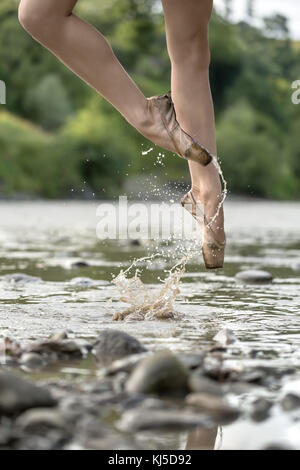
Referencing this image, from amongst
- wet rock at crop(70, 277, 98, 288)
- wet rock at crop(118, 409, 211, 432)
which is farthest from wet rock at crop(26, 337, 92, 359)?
wet rock at crop(70, 277, 98, 288)

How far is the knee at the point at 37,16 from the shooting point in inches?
110

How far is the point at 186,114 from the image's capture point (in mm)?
3133

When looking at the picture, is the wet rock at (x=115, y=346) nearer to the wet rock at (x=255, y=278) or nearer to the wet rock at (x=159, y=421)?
the wet rock at (x=159, y=421)

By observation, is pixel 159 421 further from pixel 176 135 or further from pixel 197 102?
pixel 197 102

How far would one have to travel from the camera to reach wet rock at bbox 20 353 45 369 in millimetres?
2127

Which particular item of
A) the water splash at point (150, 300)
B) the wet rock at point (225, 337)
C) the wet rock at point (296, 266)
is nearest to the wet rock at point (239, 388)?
the wet rock at point (225, 337)

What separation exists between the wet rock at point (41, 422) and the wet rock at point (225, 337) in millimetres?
901

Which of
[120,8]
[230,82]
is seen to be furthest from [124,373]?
[230,82]

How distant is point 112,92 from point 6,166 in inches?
945

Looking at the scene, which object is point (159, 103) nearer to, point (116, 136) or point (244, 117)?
point (116, 136)

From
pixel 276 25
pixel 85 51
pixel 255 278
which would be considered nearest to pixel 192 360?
pixel 85 51

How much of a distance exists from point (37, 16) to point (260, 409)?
1646 millimetres

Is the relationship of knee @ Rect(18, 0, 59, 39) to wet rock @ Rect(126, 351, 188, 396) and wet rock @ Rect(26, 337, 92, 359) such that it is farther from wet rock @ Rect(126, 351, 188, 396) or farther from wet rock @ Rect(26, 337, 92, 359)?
wet rock @ Rect(126, 351, 188, 396)

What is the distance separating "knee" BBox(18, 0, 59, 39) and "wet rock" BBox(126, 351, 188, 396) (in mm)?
1383
